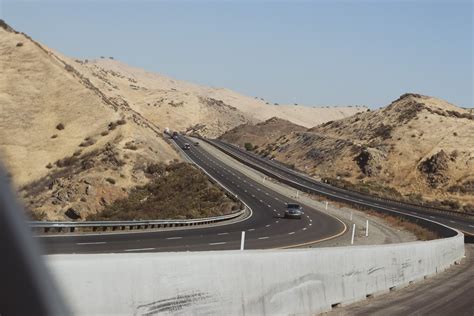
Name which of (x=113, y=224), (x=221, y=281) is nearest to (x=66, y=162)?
(x=113, y=224)

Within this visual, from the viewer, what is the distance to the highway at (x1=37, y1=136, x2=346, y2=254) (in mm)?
24323

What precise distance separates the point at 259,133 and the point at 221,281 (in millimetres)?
164334

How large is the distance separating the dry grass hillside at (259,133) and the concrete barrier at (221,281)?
464 ft

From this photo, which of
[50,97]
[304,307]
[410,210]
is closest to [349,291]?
[304,307]

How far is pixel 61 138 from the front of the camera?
220 feet

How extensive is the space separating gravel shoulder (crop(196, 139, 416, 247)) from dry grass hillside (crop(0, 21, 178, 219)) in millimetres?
15707

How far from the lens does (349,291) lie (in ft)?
41.2

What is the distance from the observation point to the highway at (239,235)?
24.3 metres

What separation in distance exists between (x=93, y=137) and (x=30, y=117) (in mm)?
6832

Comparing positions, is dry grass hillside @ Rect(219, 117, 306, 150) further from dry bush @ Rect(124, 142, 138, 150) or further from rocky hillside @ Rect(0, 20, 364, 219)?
dry bush @ Rect(124, 142, 138, 150)

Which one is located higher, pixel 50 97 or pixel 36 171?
pixel 50 97

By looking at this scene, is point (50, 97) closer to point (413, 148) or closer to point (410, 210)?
point (410, 210)

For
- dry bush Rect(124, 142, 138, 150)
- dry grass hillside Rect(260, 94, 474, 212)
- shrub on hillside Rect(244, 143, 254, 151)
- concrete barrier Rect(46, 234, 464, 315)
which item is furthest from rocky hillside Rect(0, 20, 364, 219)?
shrub on hillside Rect(244, 143, 254, 151)

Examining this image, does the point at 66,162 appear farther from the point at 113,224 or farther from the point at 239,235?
the point at 239,235
